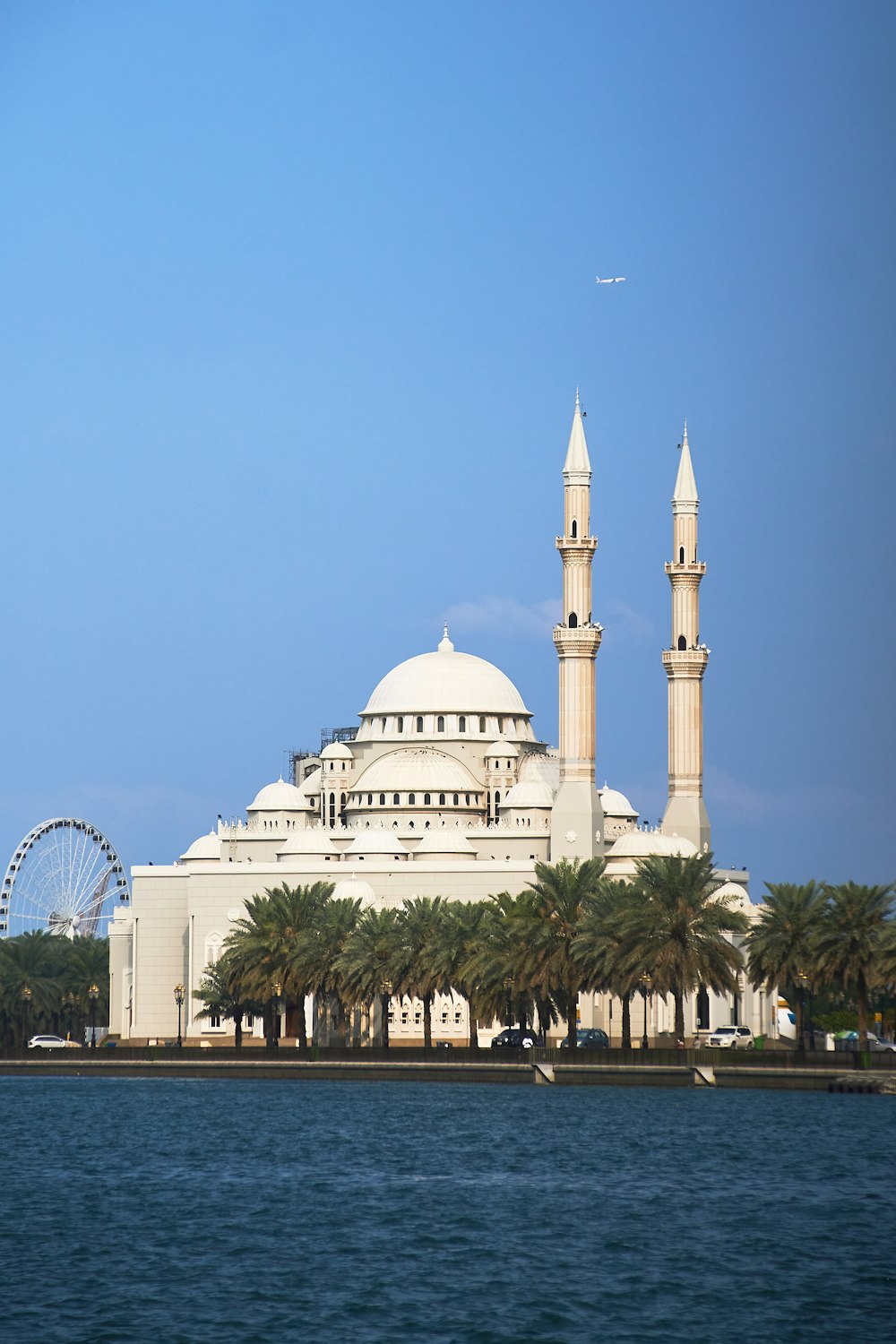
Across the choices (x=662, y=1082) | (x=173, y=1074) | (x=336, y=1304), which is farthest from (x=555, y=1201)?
(x=173, y=1074)

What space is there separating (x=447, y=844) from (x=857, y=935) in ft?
108

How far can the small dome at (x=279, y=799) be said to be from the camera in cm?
11425

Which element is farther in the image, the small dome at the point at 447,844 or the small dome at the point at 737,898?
the small dome at the point at 447,844

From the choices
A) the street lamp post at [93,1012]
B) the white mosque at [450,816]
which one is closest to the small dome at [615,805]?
the white mosque at [450,816]

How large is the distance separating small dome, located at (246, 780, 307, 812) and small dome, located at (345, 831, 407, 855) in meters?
7.45

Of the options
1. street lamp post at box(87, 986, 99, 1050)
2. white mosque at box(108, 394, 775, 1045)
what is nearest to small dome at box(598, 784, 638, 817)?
white mosque at box(108, 394, 775, 1045)

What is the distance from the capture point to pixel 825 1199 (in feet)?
158

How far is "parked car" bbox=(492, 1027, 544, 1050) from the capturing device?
89.1 metres

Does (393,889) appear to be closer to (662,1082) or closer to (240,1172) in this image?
(662,1082)

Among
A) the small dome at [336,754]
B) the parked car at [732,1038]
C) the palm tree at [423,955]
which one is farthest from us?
the small dome at [336,754]

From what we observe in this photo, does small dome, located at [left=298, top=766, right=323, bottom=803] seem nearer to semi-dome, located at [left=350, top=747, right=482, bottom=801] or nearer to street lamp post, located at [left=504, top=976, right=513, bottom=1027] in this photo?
semi-dome, located at [left=350, top=747, right=482, bottom=801]

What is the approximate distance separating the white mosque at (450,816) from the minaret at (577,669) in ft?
0.25

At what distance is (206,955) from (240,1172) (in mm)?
50969

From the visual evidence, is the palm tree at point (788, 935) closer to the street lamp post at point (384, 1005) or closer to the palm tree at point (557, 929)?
the palm tree at point (557, 929)
